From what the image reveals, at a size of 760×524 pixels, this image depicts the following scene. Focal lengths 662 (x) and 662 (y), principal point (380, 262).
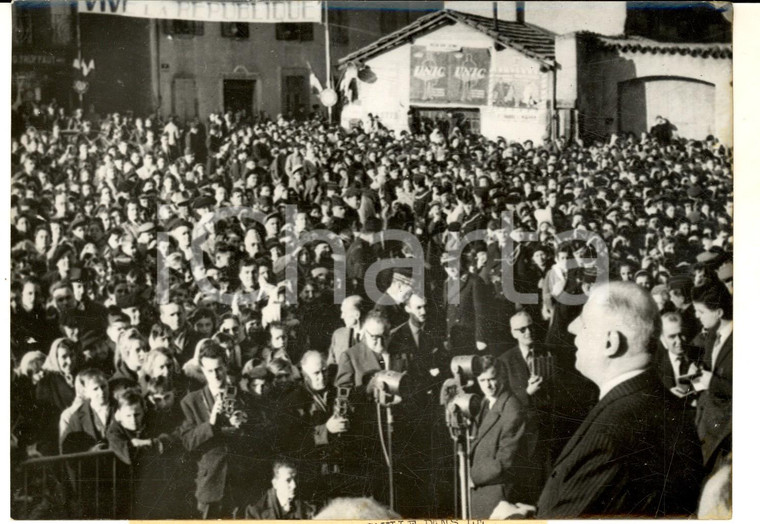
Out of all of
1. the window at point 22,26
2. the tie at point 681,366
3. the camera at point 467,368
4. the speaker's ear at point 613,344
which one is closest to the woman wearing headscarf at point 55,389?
the window at point 22,26

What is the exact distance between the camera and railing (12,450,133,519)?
89.4 inches

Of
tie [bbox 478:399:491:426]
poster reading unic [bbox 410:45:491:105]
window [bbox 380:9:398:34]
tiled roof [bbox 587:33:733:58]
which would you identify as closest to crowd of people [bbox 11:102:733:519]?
tie [bbox 478:399:491:426]

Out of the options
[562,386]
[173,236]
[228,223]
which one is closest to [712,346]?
[562,386]

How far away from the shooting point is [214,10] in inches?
91.5

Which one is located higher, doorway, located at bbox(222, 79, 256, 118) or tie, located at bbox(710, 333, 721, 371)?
doorway, located at bbox(222, 79, 256, 118)

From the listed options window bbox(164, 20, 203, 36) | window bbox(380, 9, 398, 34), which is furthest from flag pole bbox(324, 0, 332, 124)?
window bbox(164, 20, 203, 36)

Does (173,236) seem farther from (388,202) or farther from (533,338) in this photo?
(533,338)

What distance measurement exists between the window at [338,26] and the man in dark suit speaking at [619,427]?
126 cm

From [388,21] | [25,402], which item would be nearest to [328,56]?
[388,21]

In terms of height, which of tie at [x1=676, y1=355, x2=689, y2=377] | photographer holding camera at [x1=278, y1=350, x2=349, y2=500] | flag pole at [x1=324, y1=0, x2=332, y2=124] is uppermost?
flag pole at [x1=324, y1=0, x2=332, y2=124]

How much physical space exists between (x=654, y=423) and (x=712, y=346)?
34 cm

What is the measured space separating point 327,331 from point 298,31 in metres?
1.06

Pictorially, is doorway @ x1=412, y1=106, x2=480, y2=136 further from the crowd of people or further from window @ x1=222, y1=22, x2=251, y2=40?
window @ x1=222, y1=22, x2=251, y2=40

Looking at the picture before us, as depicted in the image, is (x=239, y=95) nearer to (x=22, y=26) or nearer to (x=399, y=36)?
(x=399, y=36)
